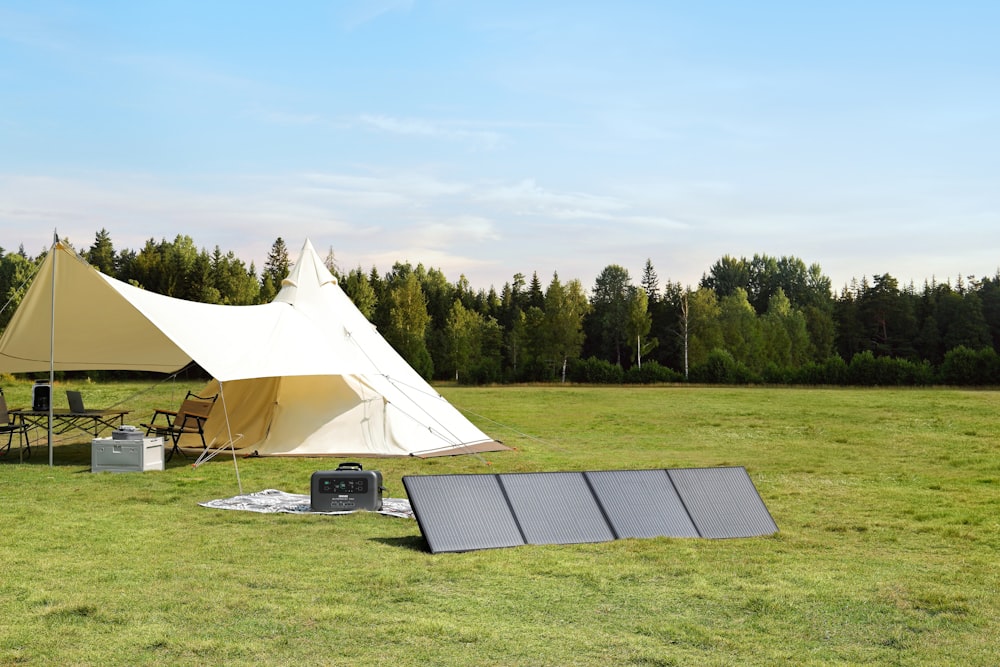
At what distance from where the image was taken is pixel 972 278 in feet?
217

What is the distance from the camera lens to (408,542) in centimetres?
632

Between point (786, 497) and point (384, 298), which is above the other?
point (384, 298)

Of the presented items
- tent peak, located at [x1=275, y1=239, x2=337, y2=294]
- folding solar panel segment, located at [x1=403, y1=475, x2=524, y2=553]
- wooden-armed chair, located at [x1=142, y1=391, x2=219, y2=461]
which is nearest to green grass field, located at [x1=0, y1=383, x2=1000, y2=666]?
folding solar panel segment, located at [x1=403, y1=475, x2=524, y2=553]

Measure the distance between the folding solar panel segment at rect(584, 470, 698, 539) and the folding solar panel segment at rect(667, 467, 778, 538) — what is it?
0.09m

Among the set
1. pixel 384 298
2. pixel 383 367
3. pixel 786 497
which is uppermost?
pixel 384 298

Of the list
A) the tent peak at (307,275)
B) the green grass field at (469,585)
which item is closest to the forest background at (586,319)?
the tent peak at (307,275)

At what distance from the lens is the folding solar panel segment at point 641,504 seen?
6.50 m

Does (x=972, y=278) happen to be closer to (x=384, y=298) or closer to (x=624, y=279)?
(x=624, y=279)

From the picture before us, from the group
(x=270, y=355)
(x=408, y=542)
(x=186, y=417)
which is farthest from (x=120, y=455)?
(x=408, y=542)

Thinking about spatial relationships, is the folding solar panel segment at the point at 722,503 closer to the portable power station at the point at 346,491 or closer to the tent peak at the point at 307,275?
the portable power station at the point at 346,491

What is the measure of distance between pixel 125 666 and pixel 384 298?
53.1 meters

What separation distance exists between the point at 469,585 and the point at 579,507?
162 centimetres

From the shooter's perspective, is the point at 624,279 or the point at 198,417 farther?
the point at 624,279

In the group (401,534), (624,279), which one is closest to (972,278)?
(624,279)
